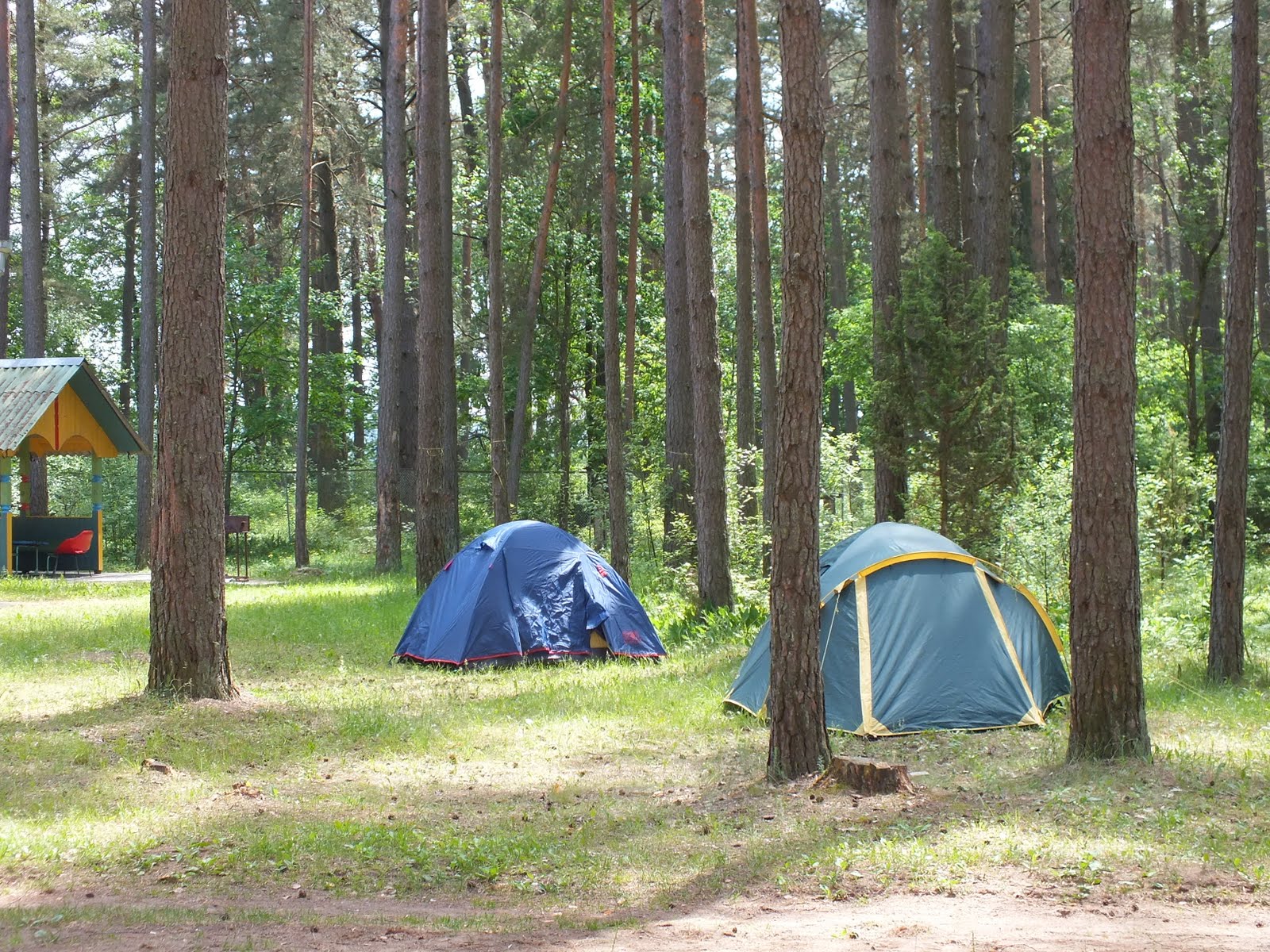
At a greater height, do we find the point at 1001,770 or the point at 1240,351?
the point at 1240,351

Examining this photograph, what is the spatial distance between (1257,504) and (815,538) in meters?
17.3

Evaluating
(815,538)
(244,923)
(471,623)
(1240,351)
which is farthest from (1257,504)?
(244,923)

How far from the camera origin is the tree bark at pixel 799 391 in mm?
7504

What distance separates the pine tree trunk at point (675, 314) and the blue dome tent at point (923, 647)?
7.54 meters

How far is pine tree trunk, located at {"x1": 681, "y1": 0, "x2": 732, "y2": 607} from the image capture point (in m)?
13.7

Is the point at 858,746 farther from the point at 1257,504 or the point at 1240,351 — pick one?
the point at 1257,504

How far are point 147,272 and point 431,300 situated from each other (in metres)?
9.51

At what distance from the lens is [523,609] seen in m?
13.1

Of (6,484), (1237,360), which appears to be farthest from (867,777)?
(6,484)

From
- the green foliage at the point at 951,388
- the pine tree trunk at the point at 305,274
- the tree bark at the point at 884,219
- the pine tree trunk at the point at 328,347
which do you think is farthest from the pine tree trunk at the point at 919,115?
Answer: the pine tree trunk at the point at 328,347

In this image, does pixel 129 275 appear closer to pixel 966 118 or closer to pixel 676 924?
pixel 966 118

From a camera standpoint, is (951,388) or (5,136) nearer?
(951,388)

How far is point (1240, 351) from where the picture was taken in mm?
10297

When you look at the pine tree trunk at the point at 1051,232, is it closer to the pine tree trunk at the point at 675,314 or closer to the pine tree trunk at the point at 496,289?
the pine tree trunk at the point at 675,314
